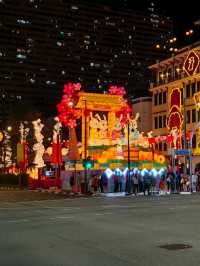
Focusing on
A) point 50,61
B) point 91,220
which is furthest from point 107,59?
point 91,220

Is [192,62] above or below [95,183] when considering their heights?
above

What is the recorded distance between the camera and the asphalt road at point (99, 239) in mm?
11617

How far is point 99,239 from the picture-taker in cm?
1498

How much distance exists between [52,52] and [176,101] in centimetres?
11795

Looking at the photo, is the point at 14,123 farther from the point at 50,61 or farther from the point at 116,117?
the point at 50,61

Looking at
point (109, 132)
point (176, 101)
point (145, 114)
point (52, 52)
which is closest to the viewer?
point (109, 132)

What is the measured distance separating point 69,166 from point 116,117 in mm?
7779

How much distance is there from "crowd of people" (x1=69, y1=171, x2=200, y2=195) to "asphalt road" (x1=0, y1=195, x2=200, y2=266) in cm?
2173

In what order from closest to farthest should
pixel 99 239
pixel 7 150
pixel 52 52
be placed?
pixel 99 239
pixel 7 150
pixel 52 52

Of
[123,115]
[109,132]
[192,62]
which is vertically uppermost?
[192,62]

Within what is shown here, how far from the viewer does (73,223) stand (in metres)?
19.6

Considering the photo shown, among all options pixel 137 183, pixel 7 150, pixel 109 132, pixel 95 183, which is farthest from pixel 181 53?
pixel 137 183

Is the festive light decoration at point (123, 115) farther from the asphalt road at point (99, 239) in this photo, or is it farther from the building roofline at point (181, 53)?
the asphalt road at point (99, 239)

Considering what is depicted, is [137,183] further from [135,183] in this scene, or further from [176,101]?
[176,101]
